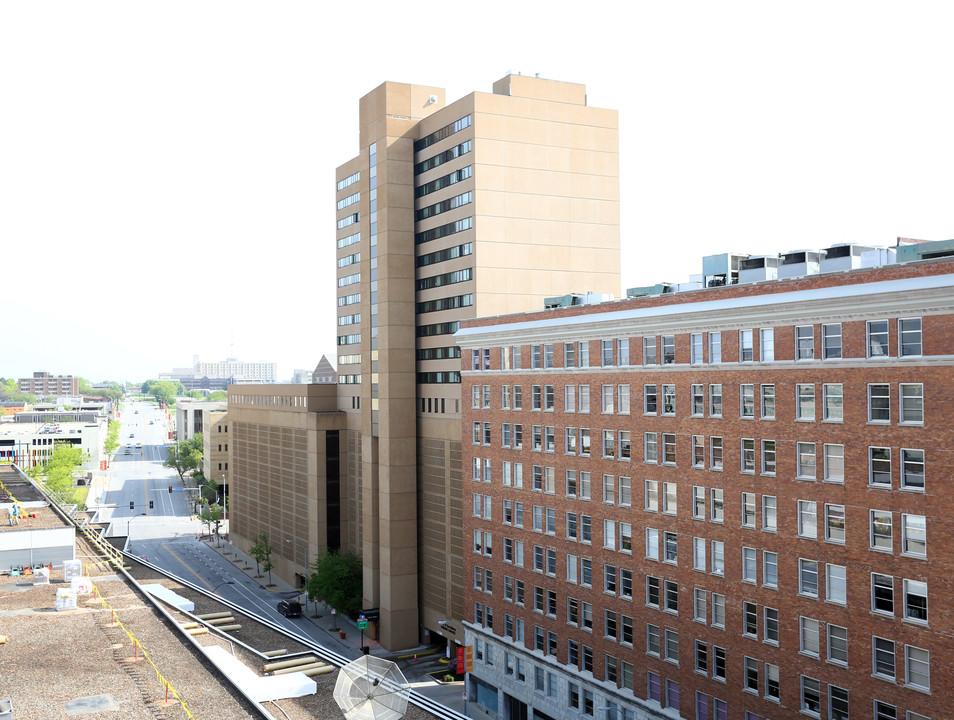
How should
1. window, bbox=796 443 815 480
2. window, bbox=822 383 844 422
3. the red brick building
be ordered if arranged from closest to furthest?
1. the red brick building
2. window, bbox=822 383 844 422
3. window, bbox=796 443 815 480

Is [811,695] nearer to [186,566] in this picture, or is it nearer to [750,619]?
[750,619]

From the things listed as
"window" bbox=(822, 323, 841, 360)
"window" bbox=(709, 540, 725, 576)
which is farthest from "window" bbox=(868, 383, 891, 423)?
"window" bbox=(709, 540, 725, 576)

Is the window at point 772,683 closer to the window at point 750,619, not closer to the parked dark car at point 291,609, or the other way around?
the window at point 750,619

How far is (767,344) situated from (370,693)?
2907 centimetres

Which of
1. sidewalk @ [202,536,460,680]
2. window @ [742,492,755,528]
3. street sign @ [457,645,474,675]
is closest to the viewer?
window @ [742,492,755,528]

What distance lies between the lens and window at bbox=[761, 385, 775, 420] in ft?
158

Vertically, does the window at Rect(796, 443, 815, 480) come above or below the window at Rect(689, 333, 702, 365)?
below

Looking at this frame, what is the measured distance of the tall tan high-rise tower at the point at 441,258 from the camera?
83.0 metres

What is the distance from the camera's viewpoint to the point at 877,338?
141ft

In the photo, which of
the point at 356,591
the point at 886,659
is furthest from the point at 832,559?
the point at 356,591

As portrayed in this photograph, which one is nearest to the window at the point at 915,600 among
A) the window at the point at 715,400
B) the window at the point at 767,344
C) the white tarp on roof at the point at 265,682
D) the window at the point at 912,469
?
the window at the point at 912,469

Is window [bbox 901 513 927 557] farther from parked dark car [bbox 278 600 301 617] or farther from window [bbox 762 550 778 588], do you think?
parked dark car [bbox 278 600 301 617]

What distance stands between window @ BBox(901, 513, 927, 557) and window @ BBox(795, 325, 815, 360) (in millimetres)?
9741

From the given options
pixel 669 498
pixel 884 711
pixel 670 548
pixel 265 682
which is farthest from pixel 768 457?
pixel 265 682
